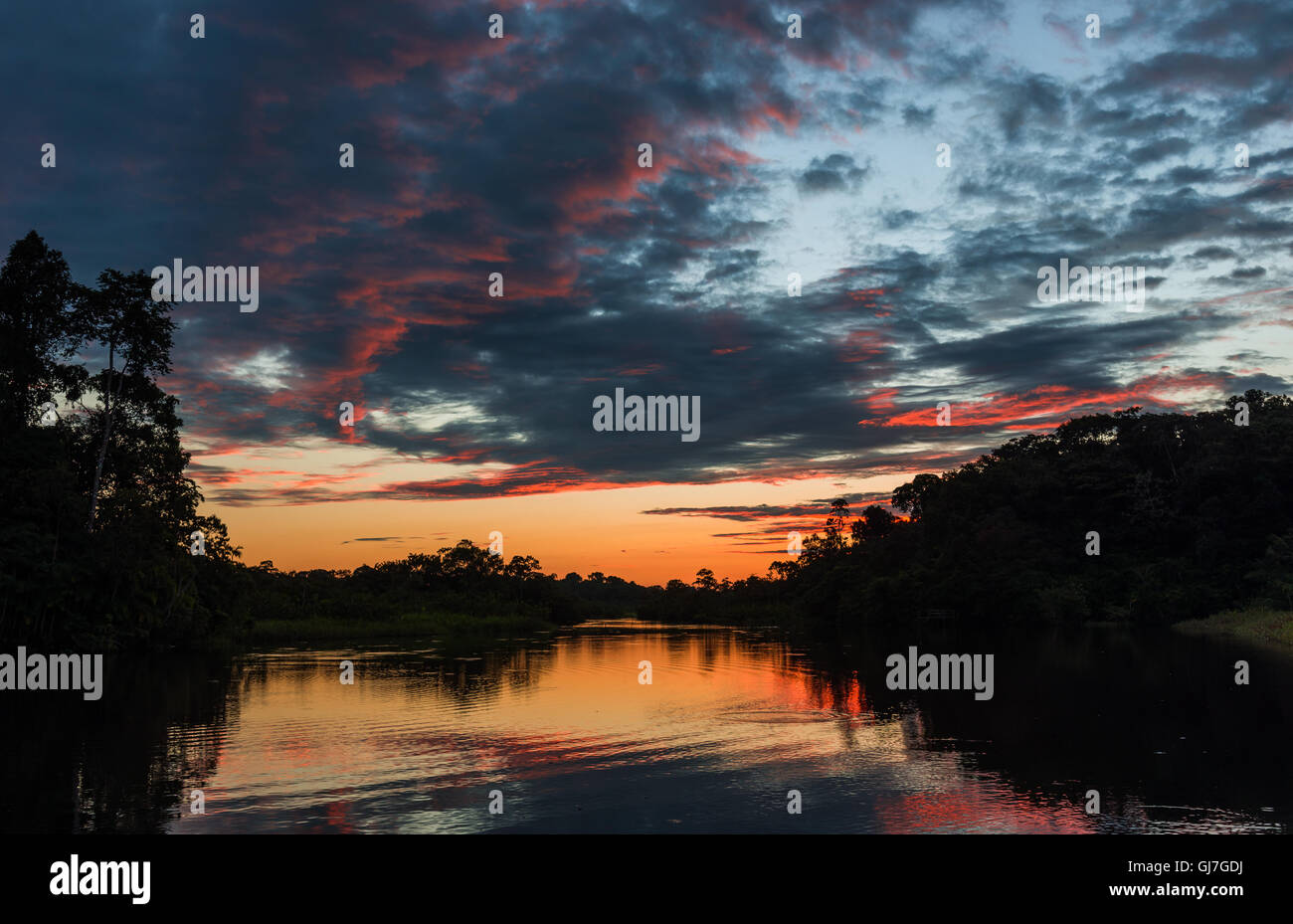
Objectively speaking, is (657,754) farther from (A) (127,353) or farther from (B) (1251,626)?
(B) (1251,626)

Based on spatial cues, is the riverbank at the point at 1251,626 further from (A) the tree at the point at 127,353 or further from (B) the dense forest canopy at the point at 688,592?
(A) the tree at the point at 127,353

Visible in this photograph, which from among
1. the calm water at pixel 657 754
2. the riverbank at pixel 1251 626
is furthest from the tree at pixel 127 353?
the riverbank at pixel 1251 626

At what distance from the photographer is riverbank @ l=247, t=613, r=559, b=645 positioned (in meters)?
60.0

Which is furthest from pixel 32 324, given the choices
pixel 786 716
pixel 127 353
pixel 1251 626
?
pixel 1251 626

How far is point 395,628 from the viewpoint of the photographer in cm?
6794

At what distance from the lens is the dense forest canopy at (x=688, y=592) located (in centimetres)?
3616

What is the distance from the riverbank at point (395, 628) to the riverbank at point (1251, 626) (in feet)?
157

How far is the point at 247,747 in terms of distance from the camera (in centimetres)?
1750

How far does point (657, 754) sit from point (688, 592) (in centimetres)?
12405

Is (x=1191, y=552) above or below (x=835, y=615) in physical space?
above
